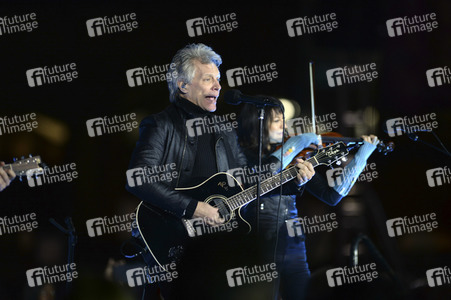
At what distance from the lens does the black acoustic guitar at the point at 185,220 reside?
274 cm

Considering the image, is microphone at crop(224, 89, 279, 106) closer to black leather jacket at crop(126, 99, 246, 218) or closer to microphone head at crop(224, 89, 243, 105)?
microphone head at crop(224, 89, 243, 105)

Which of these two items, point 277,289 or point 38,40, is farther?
point 38,40

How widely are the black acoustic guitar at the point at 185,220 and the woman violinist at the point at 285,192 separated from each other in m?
0.14

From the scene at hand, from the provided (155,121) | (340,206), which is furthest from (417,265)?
(155,121)

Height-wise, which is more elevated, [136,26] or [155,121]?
[136,26]

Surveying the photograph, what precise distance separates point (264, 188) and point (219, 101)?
2.75 meters

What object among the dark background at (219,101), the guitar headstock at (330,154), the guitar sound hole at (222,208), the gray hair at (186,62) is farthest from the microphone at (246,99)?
the dark background at (219,101)

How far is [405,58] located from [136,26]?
314cm

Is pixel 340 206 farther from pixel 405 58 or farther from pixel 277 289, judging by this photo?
pixel 277 289

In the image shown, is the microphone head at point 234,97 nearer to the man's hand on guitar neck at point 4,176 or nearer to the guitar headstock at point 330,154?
the guitar headstock at point 330,154

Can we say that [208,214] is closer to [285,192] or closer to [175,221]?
[175,221]

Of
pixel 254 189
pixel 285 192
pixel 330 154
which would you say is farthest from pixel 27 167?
pixel 330 154

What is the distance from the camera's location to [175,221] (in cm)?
283

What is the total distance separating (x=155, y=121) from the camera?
3.00 m
